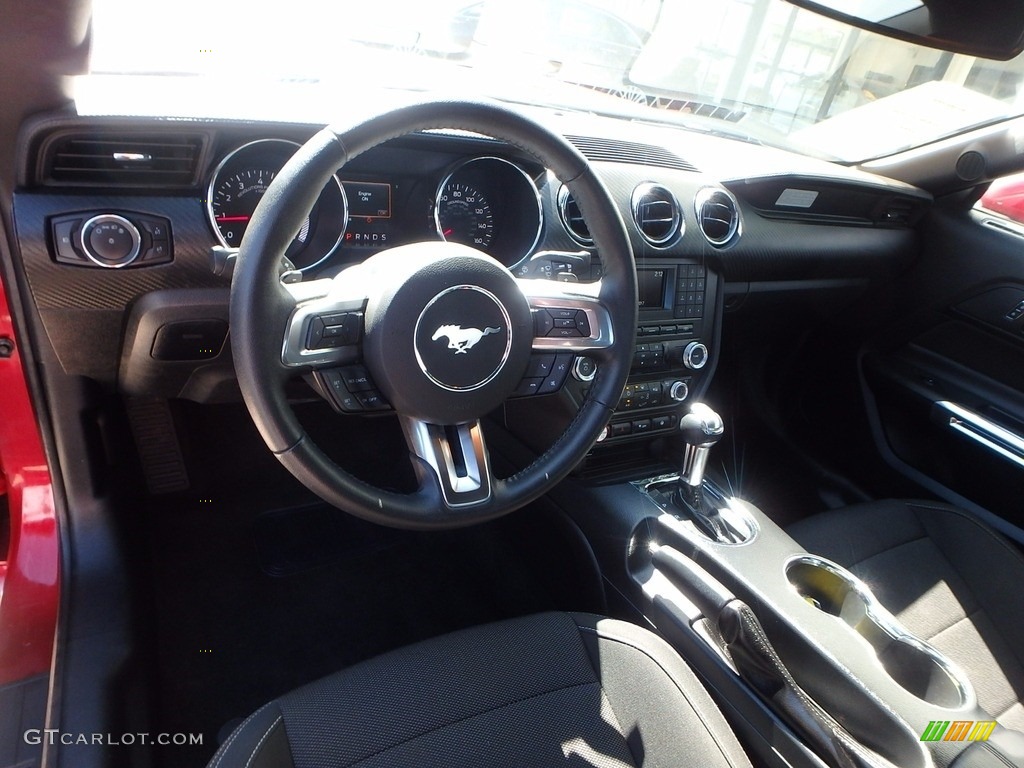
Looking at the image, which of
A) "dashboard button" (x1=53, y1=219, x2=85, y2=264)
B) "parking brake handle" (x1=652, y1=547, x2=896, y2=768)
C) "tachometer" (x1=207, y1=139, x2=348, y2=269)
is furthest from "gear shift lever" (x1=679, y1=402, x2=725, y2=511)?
"dashboard button" (x1=53, y1=219, x2=85, y2=264)

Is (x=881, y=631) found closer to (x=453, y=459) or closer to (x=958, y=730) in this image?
(x=958, y=730)

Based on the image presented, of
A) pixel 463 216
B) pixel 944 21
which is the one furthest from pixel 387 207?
pixel 944 21

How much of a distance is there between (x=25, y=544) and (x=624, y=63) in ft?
6.29

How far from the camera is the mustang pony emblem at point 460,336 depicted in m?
1.10

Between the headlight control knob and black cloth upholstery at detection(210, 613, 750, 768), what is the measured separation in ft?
2.59

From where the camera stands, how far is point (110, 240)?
1.27 metres

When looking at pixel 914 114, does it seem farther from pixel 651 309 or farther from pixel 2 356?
pixel 2 356

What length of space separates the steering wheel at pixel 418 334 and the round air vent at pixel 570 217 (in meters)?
0.47

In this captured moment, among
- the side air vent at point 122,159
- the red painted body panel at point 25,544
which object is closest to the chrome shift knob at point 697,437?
the side air vent at point 122,159

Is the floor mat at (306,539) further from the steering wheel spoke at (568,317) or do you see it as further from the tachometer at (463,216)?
the steering wheel spoke at (568,317)

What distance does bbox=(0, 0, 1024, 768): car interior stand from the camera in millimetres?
1116

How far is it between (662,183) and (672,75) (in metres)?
0.63

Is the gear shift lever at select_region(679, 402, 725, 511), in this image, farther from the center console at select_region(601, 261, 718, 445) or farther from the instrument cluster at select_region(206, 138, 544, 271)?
the instrument cluster at select_region(206, 138, 544, 271)

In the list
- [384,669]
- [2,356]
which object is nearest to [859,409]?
[384,669]
